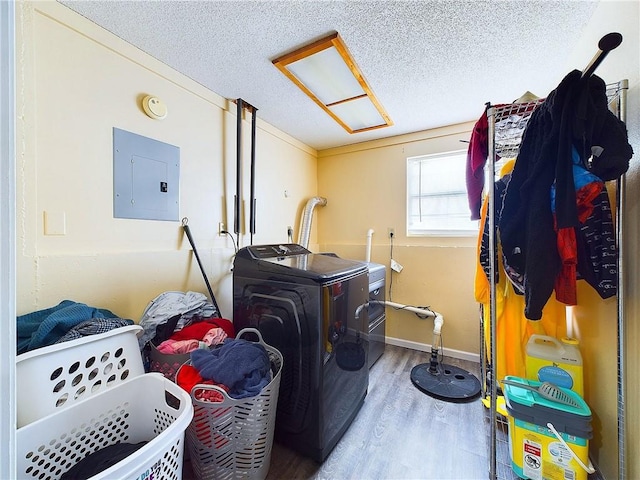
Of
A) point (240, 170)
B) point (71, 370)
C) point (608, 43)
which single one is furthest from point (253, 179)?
point (608, 43)

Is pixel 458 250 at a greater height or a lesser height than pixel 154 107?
lesser

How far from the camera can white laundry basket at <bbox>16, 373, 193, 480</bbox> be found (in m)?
0.69

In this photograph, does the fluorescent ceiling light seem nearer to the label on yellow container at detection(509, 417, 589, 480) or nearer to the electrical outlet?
the electrical outlet

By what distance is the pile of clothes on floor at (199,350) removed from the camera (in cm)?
110

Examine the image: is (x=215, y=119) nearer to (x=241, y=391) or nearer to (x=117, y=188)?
(x=117, y=188)

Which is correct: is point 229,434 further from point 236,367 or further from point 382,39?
point 382,39

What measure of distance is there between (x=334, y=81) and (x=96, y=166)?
1638mm

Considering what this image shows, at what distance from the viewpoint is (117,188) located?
1.50 metres

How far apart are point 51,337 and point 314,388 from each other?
118 cm

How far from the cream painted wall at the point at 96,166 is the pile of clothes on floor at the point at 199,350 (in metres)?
0.24

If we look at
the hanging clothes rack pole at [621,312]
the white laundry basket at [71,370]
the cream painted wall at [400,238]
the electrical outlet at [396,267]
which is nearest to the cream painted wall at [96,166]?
the white laundry basket at [71,370]

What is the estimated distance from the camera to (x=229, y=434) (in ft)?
3.55

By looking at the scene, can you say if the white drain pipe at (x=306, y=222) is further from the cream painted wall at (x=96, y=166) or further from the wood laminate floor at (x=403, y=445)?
the wood laminate floor at (x=403, y=445)

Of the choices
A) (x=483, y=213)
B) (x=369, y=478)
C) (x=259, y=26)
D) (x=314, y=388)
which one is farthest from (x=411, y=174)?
(x=369, y=478)
